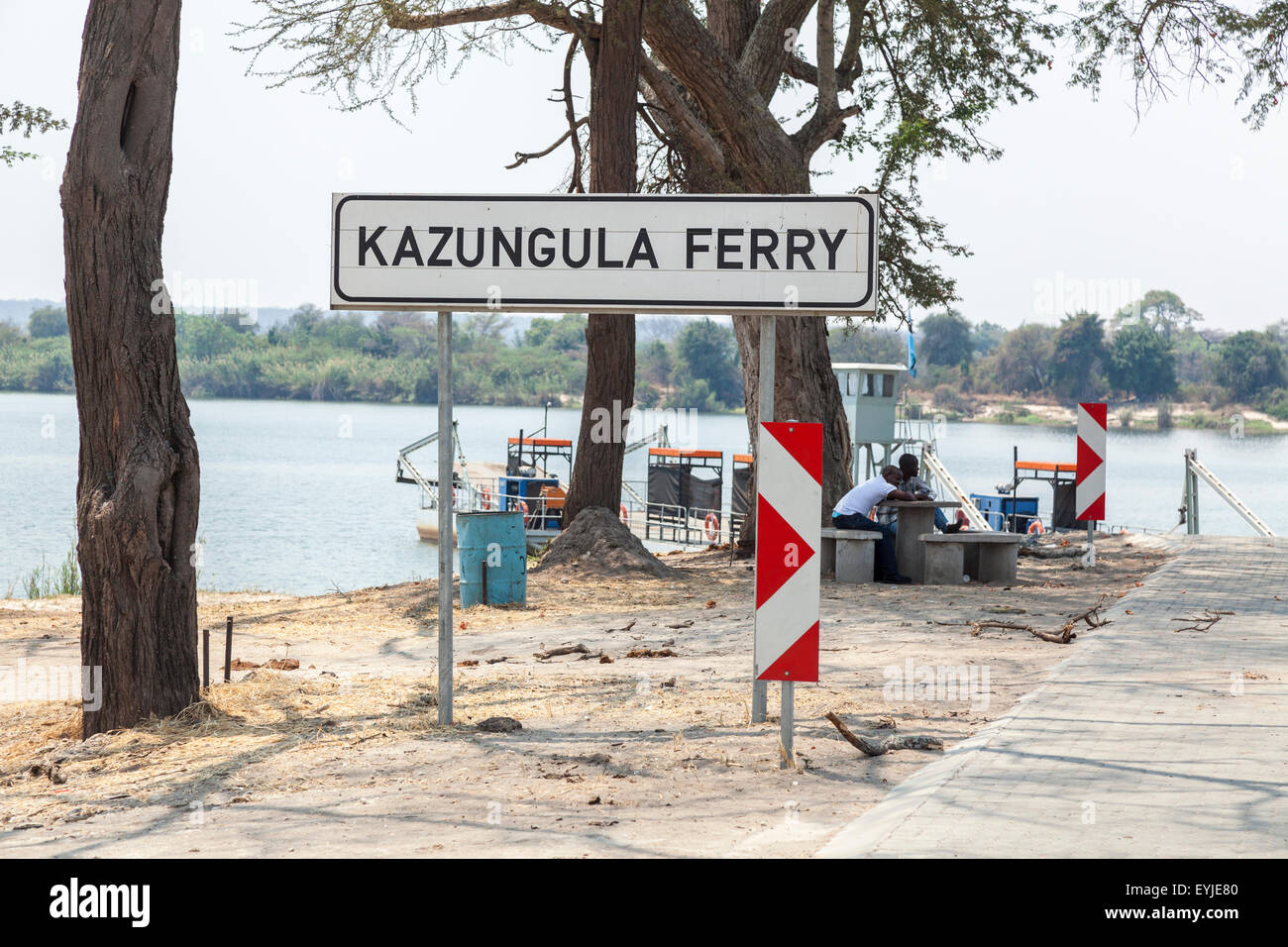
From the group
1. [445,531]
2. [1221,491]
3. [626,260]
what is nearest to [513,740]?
[445,531]

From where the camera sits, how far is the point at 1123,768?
610 centimetres

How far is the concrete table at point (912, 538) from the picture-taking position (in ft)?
48.8

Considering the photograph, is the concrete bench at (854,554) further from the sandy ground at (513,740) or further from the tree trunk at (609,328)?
the tree trunk at (609,328)

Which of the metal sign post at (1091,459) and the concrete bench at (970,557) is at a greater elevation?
the metal sign post at (1091,459)

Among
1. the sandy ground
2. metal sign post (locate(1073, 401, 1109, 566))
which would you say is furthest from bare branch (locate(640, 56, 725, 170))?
the sandy ground

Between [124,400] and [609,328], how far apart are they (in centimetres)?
1132

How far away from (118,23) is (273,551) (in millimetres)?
36742

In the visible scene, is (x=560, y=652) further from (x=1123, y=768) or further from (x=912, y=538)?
(x=912, y=538)

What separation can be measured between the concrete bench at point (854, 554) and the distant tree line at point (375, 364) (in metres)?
114

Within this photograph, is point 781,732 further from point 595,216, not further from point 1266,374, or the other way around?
point 1266,374

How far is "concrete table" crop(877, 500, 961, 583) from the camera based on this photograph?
14867 millimetres

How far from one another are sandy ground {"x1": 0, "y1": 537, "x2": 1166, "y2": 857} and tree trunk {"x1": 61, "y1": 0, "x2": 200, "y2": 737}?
1.58ft
